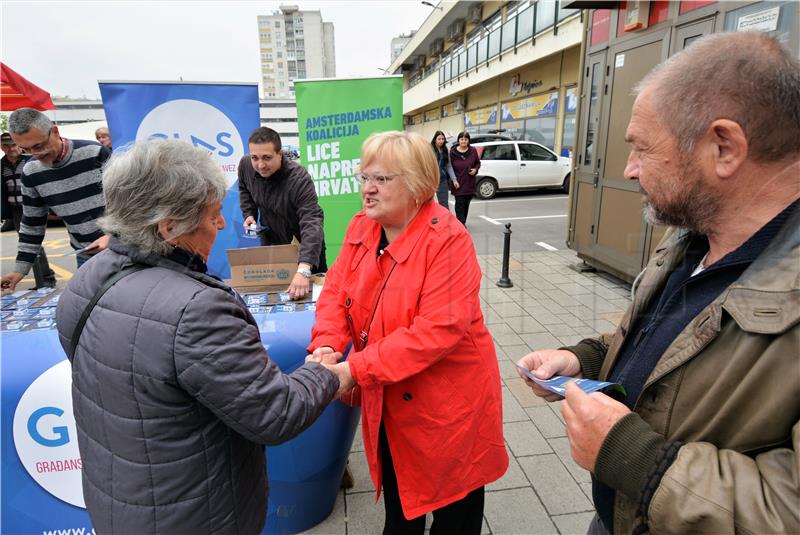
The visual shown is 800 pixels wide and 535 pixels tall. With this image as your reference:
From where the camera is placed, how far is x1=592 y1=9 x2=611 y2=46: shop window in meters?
5.66

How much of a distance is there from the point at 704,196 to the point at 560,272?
6.00 metres

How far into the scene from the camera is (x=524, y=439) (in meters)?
2.99

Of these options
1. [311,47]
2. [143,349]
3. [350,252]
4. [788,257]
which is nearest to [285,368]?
[350,252]

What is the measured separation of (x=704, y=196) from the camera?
0.96 m

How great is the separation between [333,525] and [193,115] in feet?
12.4

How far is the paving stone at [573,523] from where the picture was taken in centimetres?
229

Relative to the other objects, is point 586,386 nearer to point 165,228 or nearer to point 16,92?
point 165,228

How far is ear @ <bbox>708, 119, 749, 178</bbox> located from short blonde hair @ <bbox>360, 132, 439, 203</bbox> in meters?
1.00

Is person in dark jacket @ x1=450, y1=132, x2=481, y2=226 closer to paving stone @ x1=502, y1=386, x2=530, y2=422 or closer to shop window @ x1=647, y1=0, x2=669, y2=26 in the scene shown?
shop window @ x1=647, y1=0, x2=669, y2=26

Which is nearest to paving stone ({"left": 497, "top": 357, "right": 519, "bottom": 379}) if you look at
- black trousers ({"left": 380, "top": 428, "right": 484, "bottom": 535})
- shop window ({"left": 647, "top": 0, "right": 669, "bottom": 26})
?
black trousers ({"left": 380, "top": 428, "right": 484, "bottom": 535})

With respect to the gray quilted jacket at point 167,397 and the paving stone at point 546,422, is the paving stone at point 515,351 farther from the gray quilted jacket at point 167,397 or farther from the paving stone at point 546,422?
the gray quilted jacket at point 167,397

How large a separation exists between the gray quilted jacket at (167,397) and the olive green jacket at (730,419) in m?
0.89

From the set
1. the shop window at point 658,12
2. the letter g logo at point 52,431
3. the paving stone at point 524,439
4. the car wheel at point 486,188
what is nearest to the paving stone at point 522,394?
the paving stone at point 524,439

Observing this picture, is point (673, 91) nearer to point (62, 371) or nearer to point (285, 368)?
point (285, 368)
